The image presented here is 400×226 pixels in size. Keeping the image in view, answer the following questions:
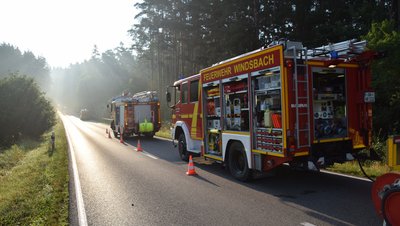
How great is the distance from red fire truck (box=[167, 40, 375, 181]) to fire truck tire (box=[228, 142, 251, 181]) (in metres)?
0.02

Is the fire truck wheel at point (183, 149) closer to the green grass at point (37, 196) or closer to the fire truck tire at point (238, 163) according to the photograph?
the fire truck tire at point (238, 163)

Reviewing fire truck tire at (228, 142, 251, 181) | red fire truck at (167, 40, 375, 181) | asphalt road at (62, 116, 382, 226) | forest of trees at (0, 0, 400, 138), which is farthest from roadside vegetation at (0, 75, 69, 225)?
forest of trees at (0, 0, 400, 138)

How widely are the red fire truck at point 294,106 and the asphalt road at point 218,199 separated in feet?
2.08

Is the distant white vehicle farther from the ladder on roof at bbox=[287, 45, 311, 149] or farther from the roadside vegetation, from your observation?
the ladder on roof at bbox=[287, 45, 311, 149]

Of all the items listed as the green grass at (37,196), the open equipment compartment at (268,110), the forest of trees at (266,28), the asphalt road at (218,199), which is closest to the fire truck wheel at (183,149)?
the asphalt road at (218,199)

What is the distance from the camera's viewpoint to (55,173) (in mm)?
10883

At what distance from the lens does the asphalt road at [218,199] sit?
5.97 meters

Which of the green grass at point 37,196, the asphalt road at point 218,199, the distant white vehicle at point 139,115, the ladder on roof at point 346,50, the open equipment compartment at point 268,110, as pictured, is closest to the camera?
the asphalt road at point 218,199

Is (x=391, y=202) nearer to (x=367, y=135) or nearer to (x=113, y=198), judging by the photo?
(x=367, y=135)

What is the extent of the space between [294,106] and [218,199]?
242cm

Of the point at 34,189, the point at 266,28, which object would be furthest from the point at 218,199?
the point at 266,28

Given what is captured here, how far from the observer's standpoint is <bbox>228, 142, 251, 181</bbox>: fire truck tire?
28.3 feet

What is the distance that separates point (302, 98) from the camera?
23.9 feet

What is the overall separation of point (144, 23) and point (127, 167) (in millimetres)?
28270
